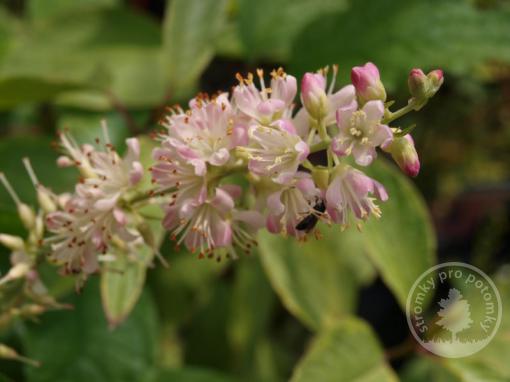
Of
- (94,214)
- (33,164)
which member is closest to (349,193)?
(94,214)

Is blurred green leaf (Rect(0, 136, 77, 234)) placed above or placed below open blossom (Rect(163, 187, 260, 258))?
below

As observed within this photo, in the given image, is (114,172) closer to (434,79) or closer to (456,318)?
(434,79)

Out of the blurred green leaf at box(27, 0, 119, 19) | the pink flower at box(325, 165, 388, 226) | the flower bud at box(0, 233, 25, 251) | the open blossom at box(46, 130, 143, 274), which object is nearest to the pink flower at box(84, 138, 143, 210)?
the open blossom at box(46, 130, 143, 274)

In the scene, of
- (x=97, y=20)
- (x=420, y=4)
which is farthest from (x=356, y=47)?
(x=97, y=20)

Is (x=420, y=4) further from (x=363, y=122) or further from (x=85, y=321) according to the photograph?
(x=85, y=321)

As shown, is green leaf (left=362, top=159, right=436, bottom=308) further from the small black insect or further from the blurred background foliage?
the small black insect

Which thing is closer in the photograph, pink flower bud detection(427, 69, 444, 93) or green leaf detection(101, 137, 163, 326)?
pink flower bud detection(427, 69, 444, 93)

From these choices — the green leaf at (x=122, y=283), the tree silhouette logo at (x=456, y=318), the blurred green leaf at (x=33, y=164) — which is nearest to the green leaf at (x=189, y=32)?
the blurred green leaf at (x=33, y=164)
